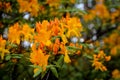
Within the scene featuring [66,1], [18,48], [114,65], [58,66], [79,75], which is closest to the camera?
[58,66]

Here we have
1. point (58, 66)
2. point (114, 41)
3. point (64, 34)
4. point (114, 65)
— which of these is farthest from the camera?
point (114, 41)

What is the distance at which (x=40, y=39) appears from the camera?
9.20 feet

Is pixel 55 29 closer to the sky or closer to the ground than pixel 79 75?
closer to the sky

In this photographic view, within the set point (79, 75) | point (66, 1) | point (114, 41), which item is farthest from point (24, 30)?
point (114, 41)

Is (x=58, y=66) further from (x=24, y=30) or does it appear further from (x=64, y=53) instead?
(x=24, y=30)

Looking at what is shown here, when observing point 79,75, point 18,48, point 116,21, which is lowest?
point 79,75

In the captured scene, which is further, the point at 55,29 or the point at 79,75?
the point at 79,75

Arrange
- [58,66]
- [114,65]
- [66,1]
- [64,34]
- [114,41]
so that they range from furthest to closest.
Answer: [114,41] < [114,65] < [66,1] < [64,34] < [58,66]

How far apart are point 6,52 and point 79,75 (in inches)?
104

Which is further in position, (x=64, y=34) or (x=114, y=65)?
(x=114, y=65)

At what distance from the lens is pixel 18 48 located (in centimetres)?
316

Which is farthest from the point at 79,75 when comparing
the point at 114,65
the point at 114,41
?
the point at 114,41

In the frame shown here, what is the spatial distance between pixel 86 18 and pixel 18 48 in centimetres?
362

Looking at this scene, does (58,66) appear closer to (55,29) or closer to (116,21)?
(55,29)
